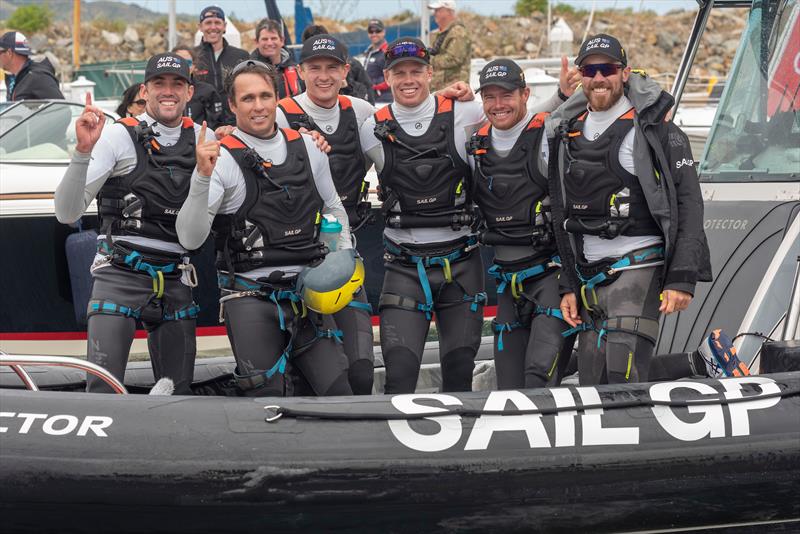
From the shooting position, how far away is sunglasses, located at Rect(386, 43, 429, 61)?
4629 mm

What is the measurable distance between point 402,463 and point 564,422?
0.58 m

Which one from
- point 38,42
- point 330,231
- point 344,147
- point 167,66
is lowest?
point 38,42

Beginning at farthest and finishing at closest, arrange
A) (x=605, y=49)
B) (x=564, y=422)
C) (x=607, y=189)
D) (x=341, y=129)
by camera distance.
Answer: (x=341, y=129), (x=607, y=189), (x=605, y=49), (x=564, y=422)

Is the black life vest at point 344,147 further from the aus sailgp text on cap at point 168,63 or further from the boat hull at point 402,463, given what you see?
the boat hull at point 402,463

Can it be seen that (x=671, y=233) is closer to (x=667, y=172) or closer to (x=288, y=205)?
(x=667, y=172)

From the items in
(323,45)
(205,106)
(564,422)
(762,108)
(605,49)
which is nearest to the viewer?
(564,422)

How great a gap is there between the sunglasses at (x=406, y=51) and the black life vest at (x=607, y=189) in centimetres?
78

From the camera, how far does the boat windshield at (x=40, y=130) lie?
735 centimetres

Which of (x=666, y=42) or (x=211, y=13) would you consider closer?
(x=211, y=13)

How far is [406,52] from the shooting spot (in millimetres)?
4637

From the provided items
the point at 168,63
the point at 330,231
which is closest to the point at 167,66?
the point at 168,63

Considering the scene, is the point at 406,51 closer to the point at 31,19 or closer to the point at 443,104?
the point at 443,104

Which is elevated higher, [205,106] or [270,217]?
[205,106]

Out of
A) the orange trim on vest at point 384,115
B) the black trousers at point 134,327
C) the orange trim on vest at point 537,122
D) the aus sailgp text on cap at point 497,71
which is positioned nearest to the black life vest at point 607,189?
the orange trim on vest at point 537,122
